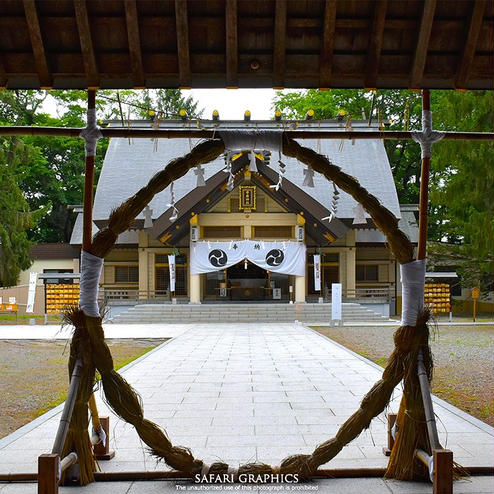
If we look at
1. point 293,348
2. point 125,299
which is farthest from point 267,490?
point 125,299

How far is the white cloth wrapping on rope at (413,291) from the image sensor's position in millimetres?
3693

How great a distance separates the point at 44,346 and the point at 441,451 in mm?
11365

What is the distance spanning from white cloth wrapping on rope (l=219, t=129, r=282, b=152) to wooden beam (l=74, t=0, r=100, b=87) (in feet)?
3.11

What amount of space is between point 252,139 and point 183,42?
31.6 inches

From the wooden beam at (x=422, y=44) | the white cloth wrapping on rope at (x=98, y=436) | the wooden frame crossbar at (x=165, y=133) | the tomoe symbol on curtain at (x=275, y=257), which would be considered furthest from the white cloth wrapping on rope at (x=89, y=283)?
the tomoe symbol on curtain at (x=275, y=257)

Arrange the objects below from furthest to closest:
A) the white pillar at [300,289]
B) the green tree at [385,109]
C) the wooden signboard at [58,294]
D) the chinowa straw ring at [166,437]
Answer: the green tree at [385,109] → the white pillar at [300,289] → the wooden signboard at [58,294] → the chinowa straw ring at [166,437]

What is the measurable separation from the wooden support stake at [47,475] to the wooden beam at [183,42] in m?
2.59

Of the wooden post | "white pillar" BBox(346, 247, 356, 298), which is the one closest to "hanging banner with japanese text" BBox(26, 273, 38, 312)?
"white pillar" BBox(346, 247, 356, 298)

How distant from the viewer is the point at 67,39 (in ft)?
11.7

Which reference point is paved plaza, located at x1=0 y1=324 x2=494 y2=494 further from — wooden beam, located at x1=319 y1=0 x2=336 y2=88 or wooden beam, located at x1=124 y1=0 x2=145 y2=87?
wooden beam, located at x1=124 y1=0 x2=145 y2=87

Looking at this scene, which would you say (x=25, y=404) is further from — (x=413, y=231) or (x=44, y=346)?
(x=413, y=231)

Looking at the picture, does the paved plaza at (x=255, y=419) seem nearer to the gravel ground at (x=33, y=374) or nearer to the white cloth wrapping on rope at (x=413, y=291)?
the gravel ground at (x=33, y=374)

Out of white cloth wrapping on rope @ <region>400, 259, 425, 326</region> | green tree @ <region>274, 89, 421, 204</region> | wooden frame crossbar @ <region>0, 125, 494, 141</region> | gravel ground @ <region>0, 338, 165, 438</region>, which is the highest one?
green tree @ <region>274, 89, 421, 204</region>

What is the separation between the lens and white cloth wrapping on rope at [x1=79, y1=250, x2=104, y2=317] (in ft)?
12.0
